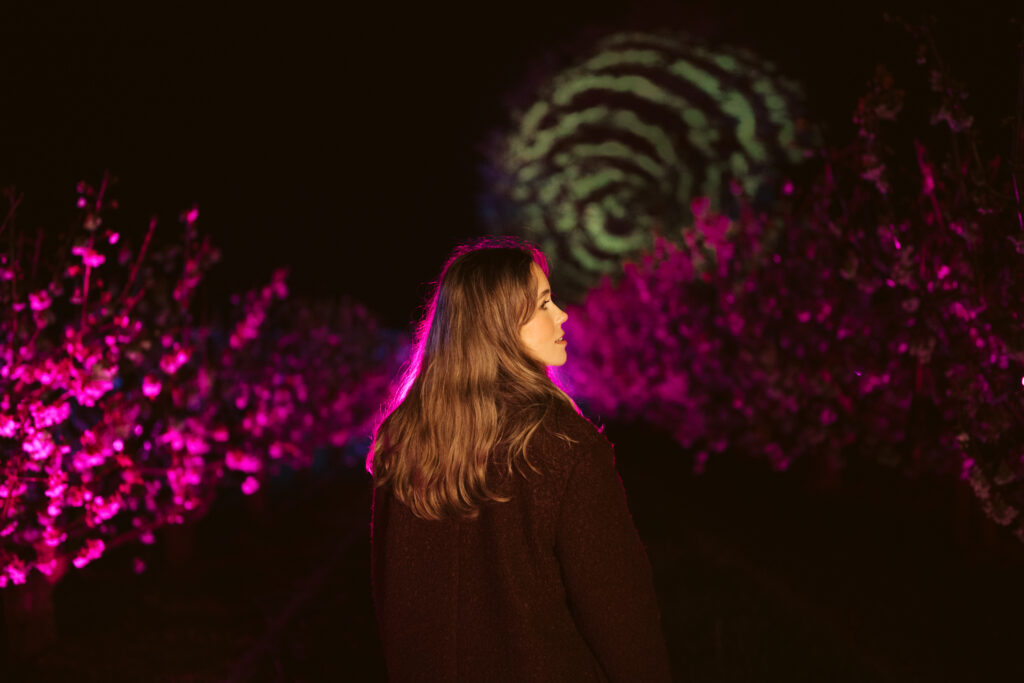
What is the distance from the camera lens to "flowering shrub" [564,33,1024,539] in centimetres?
584

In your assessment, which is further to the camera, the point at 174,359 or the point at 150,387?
the point at 174,359

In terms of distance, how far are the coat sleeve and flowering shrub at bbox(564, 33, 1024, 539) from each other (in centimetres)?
105

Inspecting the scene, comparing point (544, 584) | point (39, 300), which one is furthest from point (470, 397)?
point (39, 300)

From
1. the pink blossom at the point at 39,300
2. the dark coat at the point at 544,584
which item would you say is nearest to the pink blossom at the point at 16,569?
the pink blossom at the point at 39,300

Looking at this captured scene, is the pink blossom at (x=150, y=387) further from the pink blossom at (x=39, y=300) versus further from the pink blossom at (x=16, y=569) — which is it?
the pink blossom at (x=16, y=569)

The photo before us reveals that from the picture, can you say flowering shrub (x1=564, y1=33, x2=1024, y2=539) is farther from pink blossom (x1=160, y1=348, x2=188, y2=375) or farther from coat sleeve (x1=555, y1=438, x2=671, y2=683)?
pink blossom (x1=160, y1=348, x2=188, y2=375)

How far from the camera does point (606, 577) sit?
237cm

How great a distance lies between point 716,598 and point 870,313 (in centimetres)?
452

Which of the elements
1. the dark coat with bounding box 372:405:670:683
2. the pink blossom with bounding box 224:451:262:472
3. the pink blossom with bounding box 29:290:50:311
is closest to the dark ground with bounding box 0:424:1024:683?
the pink blossom with bounding box 224:451:262:472

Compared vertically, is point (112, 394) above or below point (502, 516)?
below

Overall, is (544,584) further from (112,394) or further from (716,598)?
(112,394)

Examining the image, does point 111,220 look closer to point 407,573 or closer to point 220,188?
point 220,188

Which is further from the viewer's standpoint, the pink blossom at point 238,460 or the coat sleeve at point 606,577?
the pink blossom at point 238,460

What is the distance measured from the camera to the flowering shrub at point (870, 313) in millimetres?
5844
